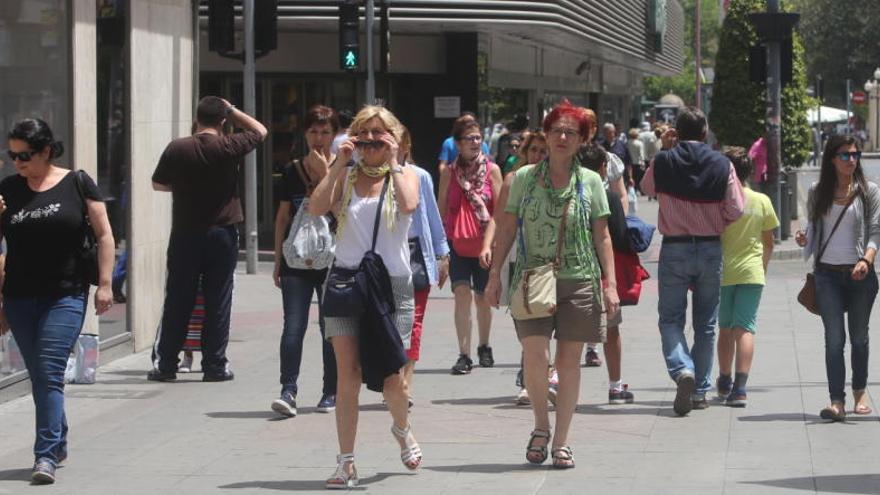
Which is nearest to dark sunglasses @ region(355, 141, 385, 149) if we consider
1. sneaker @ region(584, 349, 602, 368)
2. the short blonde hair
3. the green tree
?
the short blonde hair

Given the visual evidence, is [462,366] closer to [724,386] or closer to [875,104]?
[724,386]

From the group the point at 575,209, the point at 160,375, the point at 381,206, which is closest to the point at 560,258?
the point at 575,209

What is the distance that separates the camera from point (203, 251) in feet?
36.7

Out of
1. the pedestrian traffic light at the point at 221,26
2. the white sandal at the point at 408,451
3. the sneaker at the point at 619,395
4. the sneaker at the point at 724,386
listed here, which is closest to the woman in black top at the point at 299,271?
the sneaker at the point at 619,395

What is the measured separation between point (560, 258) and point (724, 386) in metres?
2.45

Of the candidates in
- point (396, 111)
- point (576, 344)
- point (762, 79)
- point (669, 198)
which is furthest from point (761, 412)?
point (396, 111)

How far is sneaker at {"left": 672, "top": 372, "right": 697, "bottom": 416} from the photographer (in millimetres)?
9523

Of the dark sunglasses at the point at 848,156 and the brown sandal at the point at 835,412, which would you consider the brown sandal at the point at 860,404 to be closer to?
the brown sandal at the point at 835,412

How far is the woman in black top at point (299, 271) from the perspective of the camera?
32.3 feet

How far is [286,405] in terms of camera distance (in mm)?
9656

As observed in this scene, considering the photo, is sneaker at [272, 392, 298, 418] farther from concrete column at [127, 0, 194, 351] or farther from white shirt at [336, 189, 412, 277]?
concrete column at [127, 0, 194, 351]

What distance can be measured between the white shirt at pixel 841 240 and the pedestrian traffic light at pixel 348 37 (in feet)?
41.3

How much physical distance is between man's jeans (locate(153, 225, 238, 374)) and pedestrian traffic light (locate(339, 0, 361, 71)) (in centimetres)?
1044

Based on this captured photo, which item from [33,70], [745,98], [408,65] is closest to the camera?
[33,70]
